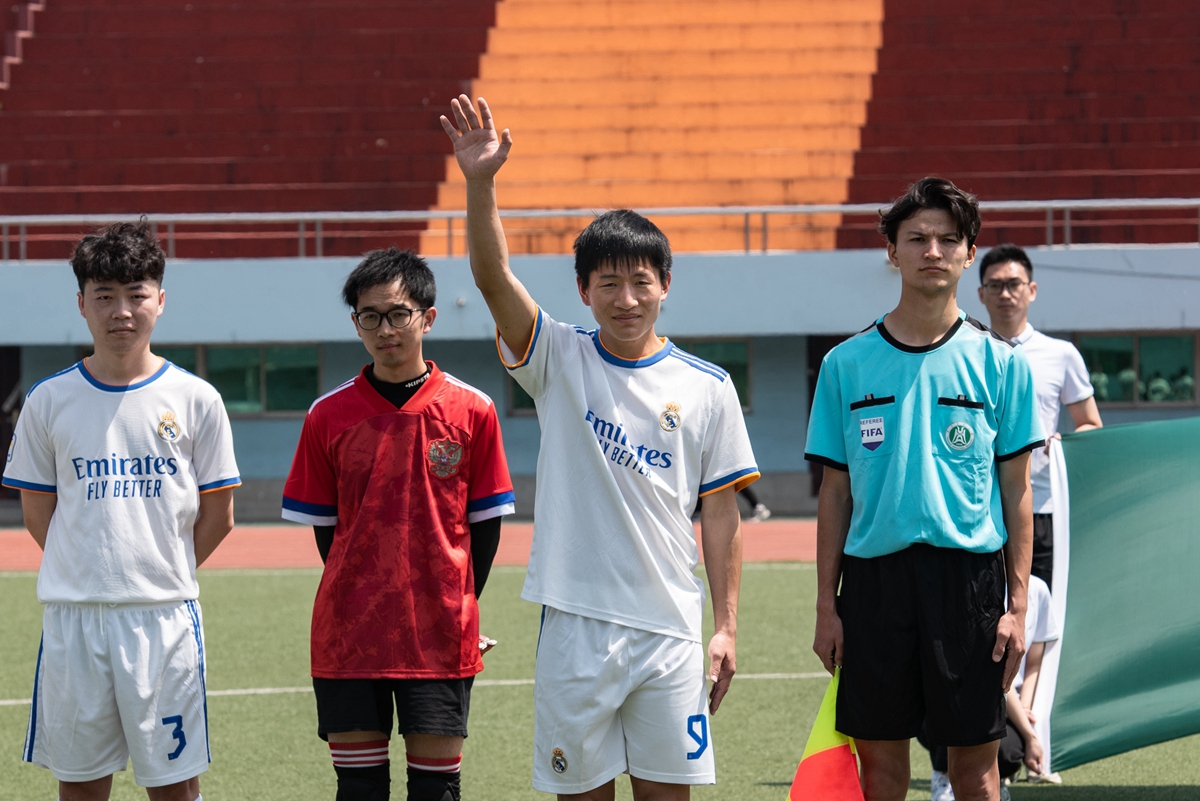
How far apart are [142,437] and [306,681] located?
372 cm

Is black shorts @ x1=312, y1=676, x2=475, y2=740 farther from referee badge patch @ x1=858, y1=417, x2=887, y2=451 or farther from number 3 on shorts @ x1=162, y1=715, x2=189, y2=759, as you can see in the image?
referee badge patch @ x1=858, y1=417, x2=887, y2=451

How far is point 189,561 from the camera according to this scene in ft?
12.9

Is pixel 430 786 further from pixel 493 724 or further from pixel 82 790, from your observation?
pixel 493 724

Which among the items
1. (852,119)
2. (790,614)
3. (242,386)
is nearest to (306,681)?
(790,614)

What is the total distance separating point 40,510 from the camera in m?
3.90

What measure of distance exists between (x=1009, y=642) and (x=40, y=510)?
2.65 metres

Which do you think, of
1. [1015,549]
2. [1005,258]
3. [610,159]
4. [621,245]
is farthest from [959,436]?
[610,159]

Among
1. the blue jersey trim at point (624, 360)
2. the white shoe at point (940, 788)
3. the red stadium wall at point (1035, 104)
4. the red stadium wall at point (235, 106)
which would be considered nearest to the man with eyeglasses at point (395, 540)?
the blue jersey trim at point (624, 360)

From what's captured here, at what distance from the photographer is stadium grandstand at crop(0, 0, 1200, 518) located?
627 inches

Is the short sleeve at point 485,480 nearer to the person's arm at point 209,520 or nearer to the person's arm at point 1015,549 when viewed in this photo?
the person's arm at point 209,520

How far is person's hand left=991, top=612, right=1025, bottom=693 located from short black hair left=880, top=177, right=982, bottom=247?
99 cm

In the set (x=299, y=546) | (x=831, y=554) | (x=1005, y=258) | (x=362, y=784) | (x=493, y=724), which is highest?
(x=1005, y=258)

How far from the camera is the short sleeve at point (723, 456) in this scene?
142 inches

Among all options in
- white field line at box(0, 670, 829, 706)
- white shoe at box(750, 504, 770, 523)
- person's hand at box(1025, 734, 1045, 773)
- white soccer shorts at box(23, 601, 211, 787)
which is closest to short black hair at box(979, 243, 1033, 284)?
person's hand at box(1025, 734, 1045, 773)
